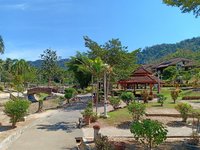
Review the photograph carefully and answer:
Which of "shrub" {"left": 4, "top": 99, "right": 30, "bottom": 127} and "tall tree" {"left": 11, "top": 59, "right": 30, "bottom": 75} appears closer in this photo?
"shrub" {"left": 4, "top": 99, "right": 30, "bottom": 127}

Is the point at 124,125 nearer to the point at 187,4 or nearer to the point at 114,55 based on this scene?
the point at 187,4

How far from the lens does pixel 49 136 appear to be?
20422mm

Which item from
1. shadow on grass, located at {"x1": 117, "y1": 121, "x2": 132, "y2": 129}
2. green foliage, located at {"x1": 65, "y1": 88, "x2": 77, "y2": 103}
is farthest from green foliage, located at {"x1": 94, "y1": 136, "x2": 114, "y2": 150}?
green foliage, located at {"x1": 65, "y1": 88, "x2": 77, "y2": 103}

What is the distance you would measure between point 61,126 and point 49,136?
4.21 m

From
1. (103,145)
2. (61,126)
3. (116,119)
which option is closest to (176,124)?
(116,119)

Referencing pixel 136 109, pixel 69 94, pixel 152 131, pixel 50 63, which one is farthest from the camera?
pixel 50 63

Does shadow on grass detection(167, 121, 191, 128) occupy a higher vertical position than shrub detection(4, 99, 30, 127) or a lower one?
lower

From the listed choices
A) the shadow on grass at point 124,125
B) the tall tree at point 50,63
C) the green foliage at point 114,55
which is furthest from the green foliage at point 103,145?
the tall tree at point 50,63

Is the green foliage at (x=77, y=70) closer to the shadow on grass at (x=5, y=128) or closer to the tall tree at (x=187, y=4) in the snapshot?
the shadow on grass at (x=5, y=128)

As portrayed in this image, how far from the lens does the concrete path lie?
17.6m

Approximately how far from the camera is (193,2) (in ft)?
47.3

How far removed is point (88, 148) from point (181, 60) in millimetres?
89633

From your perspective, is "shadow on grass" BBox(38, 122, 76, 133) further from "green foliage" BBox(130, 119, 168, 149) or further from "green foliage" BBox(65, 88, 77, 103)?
"green foliage" BBox(65, 88, 77, 103)

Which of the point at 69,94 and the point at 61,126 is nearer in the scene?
the point at 61,126
